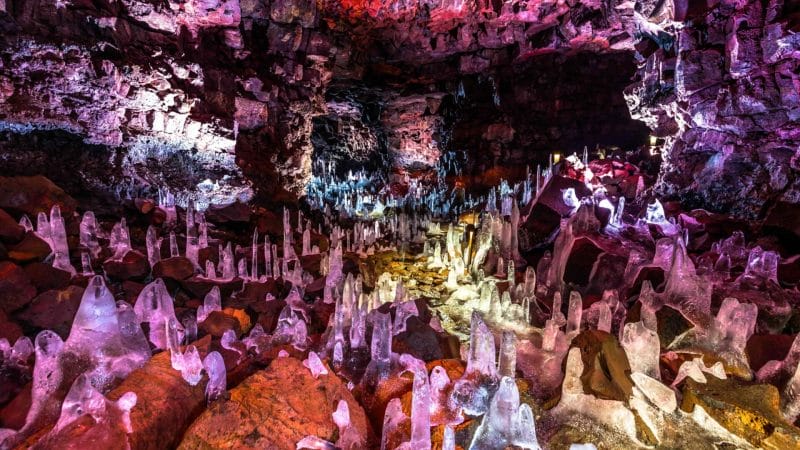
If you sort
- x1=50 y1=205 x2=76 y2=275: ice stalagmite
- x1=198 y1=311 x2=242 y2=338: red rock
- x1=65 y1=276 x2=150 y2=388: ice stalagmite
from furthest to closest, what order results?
1. x1=50 y1=205 x2=76 y2=275: ice stalagmite
2. x1=198 y1=311 x2=242 y2=338: red rock
3. x1=65 y1=276 x2=150 y2=388: ice stalagmite

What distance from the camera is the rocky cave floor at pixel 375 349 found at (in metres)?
2.33

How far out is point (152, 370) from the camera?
2629 mm

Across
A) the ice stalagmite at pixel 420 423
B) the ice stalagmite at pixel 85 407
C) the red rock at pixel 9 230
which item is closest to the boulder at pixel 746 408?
the ice stalagmite at pixel 420 423

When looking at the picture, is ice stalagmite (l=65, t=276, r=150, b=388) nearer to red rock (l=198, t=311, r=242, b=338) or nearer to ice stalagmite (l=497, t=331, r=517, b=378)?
red rock (l=198, t=311, r=242, b=338)

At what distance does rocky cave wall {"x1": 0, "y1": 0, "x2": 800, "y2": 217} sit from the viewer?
8.11 m

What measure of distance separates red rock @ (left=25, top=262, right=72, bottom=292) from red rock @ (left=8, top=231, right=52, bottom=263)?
7.6 inches

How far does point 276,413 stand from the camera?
2348mm

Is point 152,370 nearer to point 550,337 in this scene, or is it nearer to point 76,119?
point 550,337

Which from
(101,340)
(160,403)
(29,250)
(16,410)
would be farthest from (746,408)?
(29,250)

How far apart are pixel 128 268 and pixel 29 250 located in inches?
43.2

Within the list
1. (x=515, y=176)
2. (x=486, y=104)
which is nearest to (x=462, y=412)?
(x=515, y=176)

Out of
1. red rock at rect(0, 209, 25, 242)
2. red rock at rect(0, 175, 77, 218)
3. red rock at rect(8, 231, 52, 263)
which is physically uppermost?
red rock at rect(0, 175, 77, 218)

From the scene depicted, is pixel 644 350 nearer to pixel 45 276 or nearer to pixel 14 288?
pixel 14 288

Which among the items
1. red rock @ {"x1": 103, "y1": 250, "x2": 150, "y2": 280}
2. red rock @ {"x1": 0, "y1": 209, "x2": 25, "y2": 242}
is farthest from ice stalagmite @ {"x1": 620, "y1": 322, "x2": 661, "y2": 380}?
red rock @ {"x1": 0, "y1": 209, "x2": 25, "y2": 242}
